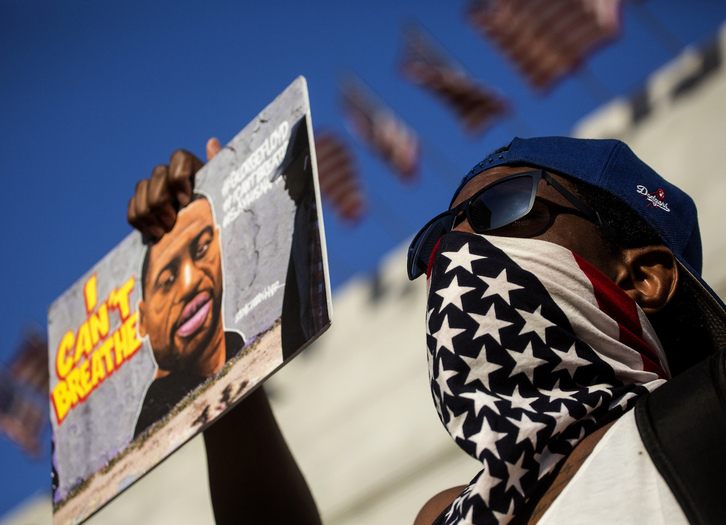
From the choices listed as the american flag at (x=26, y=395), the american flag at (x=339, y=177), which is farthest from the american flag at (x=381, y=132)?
the american flag at (x=26, y=395)

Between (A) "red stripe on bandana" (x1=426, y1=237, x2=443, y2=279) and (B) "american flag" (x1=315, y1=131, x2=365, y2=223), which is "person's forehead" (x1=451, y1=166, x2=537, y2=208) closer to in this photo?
(A) "red stripe on bandana" (x1=426, y1=237, x2=443, y2=279)

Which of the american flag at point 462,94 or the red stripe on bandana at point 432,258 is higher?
the american flag at point 462,94

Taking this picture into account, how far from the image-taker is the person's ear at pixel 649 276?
188cm

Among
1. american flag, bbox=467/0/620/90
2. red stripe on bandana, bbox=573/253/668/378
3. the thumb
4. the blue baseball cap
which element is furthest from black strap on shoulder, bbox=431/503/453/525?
american flag, bbox=467/0/620/90

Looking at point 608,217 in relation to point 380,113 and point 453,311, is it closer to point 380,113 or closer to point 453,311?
point 453,311

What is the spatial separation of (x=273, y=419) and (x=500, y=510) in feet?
3.76

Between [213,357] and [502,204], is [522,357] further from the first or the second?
[213,357]

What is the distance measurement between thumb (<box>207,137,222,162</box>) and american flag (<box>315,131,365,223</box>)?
12.0 meters

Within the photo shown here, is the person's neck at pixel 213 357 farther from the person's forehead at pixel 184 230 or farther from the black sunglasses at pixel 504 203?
the black sunglasses at pixel 504 203

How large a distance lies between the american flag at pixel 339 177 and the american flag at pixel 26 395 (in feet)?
21.0

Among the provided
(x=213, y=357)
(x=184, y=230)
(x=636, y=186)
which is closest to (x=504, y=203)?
(x=636, y=186)

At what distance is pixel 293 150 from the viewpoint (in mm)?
2105

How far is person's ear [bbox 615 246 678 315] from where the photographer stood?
1878mm

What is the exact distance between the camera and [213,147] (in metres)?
2.72
